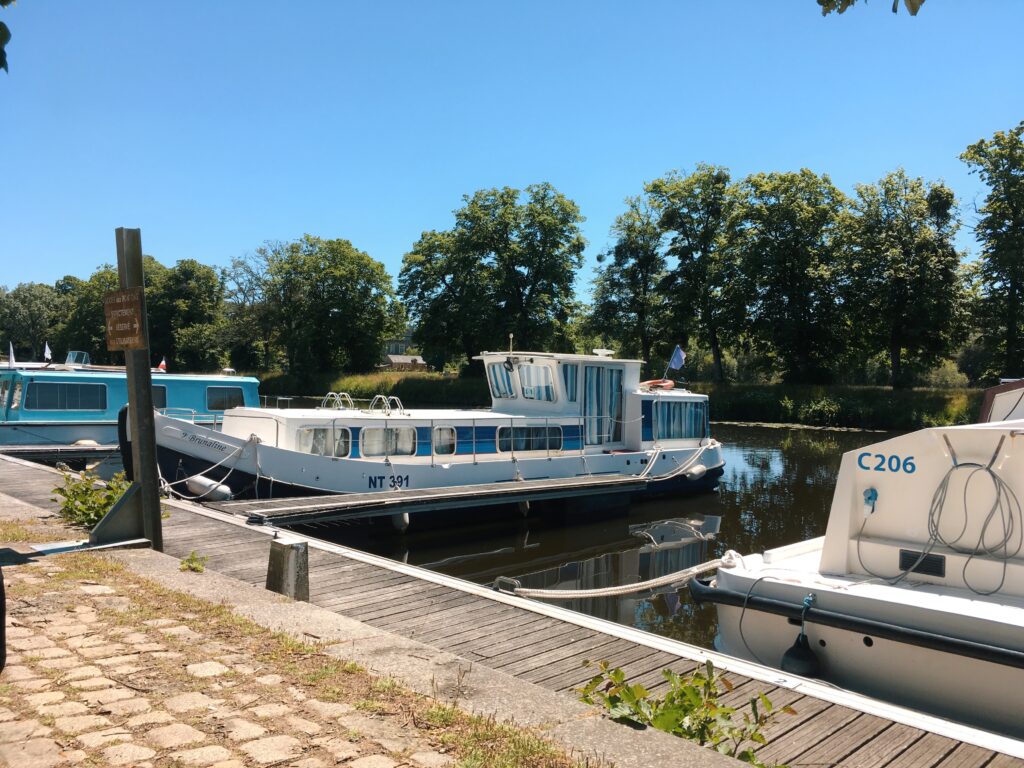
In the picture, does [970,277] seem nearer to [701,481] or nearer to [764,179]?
[764,179]

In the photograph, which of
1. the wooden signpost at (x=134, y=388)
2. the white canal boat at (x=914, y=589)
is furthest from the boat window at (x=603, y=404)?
the wooden signpost at (x=134, y=388)

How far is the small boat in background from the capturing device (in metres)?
20.9

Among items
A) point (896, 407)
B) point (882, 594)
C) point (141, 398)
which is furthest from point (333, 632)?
point (896, 407)

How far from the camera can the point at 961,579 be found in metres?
7.23

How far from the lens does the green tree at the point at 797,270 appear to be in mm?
46906

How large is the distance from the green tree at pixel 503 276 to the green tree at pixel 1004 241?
89.1 feet

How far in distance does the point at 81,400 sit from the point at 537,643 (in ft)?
66.3

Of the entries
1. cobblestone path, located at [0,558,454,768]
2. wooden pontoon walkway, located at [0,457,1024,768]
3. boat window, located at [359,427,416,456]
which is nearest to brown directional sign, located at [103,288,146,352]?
wooden pontoon walkway, located at [0,457,1024,768]

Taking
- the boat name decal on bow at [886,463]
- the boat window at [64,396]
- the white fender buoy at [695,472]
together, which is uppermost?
the boat window at [64,396]

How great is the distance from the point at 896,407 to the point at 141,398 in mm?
40567

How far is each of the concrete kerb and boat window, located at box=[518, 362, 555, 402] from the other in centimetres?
1178

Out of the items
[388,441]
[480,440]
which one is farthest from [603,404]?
[388,441]

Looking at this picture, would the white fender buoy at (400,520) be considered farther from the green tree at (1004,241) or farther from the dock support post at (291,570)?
the green tree at (1004,241)

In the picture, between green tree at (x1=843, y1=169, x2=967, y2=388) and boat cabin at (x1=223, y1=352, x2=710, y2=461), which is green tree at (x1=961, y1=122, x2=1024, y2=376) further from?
boat cabin at (x1=223, y1=352, x2=710, y2=461)
